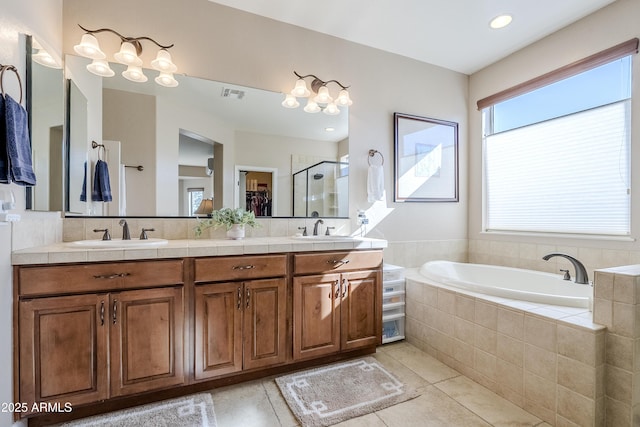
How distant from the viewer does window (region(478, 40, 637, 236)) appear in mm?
2246

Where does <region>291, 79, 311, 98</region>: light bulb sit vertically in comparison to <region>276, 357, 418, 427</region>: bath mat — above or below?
above

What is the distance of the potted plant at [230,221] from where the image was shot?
2.14 m

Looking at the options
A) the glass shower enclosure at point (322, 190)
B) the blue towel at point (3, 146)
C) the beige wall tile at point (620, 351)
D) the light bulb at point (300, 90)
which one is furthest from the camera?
the glass shower enclosure at point (322, 190)

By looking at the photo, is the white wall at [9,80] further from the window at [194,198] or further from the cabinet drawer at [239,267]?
the window at [194,198]

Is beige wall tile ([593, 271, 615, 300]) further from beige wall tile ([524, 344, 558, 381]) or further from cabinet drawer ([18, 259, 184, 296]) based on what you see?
cabinet drawer ([18, 259, 184, 296])

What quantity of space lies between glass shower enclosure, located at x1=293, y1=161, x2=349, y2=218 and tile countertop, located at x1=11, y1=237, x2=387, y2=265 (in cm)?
58

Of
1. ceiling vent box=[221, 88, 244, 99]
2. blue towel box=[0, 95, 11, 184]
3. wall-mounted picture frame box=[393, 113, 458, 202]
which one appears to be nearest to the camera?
blue towel box=[0, 95, 11, 184]

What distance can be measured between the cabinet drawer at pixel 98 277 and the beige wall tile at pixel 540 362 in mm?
2006

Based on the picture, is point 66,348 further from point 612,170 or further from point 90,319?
point 612,170

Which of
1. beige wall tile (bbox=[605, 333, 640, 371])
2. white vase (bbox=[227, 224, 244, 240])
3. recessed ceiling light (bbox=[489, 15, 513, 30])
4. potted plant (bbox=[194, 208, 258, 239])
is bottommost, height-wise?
beige wall tile (bbox=[605, 333, 640, 371])

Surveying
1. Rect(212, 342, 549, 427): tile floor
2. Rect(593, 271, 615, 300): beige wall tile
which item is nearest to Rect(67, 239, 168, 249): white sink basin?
Rect(212, 342, 549, 427): tile floor

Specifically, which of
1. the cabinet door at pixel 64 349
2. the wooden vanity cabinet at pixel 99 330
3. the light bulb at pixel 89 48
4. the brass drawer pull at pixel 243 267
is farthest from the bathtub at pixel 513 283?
the light bulb at pixel 89 48

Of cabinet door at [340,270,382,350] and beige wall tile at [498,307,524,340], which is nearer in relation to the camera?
beige wall tile at [498,307,524,340]

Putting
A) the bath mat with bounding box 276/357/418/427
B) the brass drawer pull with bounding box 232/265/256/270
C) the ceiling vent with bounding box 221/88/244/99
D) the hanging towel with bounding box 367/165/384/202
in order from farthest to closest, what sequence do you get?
the hanging towel with bounding box 367/165/384/202
the ceiling vent with bounding box 221/88/244/99
the brass drawer pull with bounding box 232/265/256/270
the bath mat with bounding box 276/357/418/427
